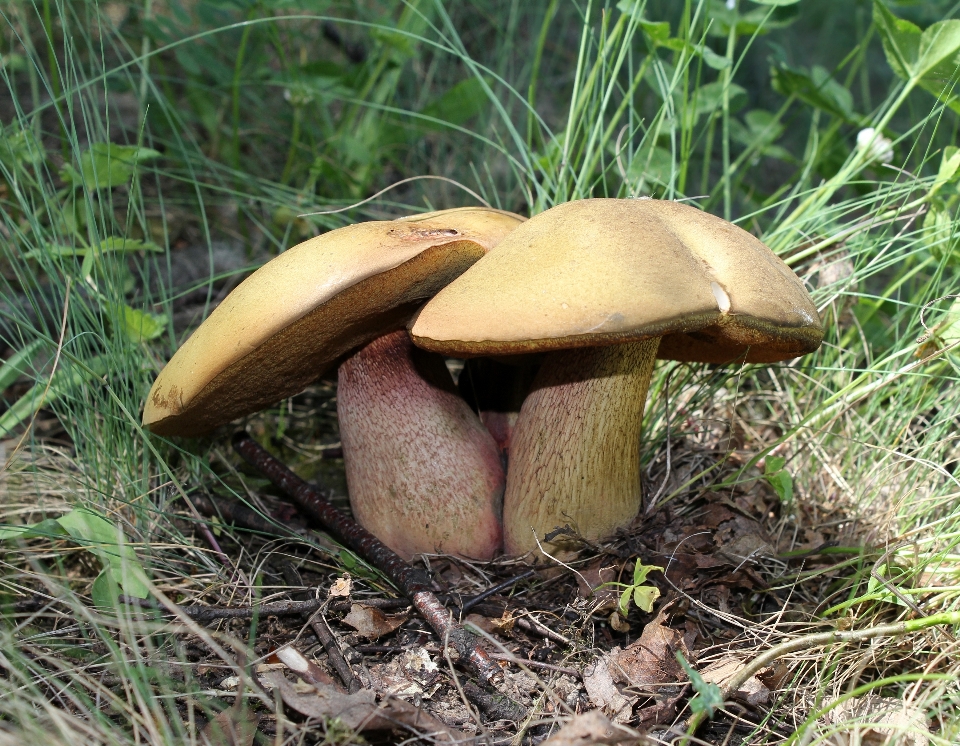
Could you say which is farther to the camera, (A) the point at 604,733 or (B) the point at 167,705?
(B) the point at 167,705

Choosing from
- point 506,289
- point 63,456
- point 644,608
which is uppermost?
point 506,289

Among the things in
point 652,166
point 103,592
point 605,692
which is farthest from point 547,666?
point 652,166

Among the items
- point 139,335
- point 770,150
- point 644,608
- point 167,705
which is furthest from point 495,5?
point 167,705

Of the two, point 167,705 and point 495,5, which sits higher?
point 495,5

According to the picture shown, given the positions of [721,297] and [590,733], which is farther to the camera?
[721,297]

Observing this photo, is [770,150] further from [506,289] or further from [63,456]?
[63,456]

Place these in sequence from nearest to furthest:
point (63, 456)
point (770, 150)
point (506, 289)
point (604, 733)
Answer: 1. point (604, 733)
2. point (506, 289)
3. point (63, 456)
4. point (770, 150)

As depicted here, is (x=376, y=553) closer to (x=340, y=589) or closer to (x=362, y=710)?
(x=340, y=589)
